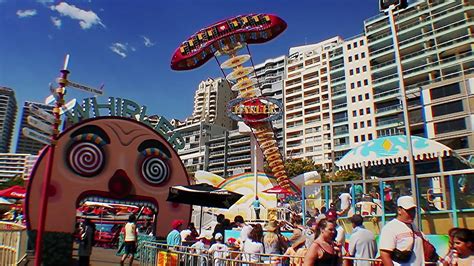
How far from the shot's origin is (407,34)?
5603 centimetres

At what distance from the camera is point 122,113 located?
15.5m

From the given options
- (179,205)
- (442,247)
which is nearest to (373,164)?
(442,247)

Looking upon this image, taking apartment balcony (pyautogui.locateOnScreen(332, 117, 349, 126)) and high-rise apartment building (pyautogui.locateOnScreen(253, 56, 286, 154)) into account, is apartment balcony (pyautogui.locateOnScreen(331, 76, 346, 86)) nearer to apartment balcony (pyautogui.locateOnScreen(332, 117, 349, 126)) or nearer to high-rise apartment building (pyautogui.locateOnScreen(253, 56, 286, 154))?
apartment balcony (pyautogui.locateOnScreen(332, 117, 349, 126))

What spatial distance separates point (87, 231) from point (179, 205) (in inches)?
240

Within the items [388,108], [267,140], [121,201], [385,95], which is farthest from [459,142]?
[121,201]

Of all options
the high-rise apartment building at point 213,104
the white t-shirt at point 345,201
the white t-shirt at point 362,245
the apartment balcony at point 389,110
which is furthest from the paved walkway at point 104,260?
the high-rise apartment building at point 213,104

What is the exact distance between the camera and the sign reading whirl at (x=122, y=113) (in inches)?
579

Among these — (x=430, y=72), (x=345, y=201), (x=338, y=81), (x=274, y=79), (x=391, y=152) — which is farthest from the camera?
(x=274, y=79)

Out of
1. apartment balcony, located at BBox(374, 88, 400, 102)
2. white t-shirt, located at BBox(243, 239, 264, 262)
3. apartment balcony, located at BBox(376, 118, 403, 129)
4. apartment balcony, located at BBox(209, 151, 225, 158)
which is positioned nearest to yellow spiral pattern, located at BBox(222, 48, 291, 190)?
white t-shirt, located at BBox(243, 239, 264, 262)

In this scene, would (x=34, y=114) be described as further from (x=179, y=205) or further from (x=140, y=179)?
(x=179, y=205)

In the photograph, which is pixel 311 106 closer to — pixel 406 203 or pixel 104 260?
pixel 104 260

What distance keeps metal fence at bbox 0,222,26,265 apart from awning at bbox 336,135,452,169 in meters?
9.04

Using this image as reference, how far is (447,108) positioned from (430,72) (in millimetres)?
11642

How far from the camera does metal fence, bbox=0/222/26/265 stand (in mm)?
8609
